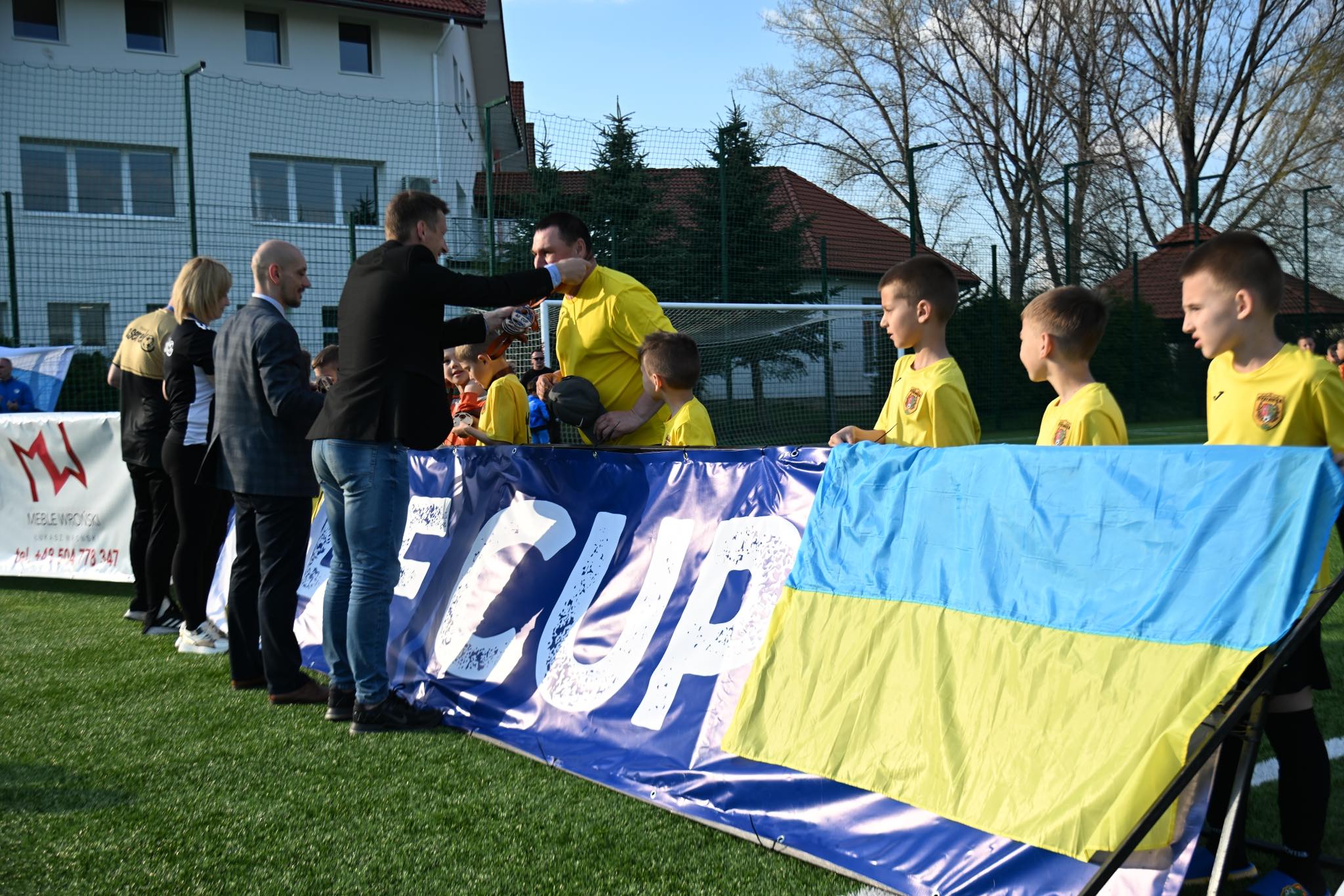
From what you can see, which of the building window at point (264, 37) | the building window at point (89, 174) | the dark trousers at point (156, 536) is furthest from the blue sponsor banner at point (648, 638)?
the building window at point (264, 37)

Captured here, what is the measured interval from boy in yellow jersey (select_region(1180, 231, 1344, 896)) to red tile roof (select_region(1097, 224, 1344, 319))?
1855 cm

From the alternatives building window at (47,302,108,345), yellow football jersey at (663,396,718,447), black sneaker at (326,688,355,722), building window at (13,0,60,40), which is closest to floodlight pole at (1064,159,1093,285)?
building window at (47,302,108,345)

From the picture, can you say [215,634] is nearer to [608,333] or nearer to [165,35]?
[608,333]

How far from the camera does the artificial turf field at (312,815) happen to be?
272 cm

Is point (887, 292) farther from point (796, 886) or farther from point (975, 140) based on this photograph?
point (975, 140)

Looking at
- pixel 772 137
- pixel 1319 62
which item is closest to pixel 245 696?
pixel 772 137

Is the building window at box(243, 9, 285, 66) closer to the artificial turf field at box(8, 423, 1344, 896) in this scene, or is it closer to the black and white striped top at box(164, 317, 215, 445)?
the black and white striped top at box(164, 317, 215, 445)

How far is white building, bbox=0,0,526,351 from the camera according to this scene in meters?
12.7

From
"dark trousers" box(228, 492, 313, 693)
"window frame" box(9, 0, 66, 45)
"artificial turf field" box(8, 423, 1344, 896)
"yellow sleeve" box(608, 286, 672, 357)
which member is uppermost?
"window frame" box(9, 0, 66, 45)

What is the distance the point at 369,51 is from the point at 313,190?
8537mm

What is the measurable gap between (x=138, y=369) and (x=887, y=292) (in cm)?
454

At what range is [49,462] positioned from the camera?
7.91 metres

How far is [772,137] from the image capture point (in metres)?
15.6

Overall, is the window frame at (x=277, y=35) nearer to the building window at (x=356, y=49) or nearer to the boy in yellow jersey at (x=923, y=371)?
the building window at (x=356, y=49)
